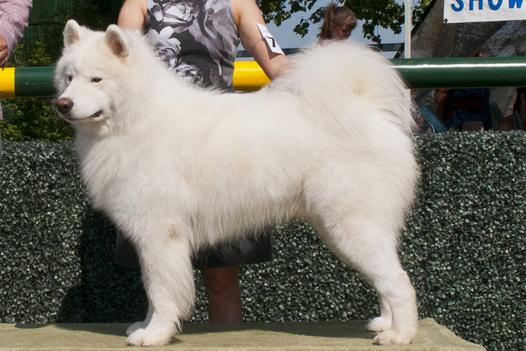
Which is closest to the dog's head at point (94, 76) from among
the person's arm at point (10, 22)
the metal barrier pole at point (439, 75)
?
the person's arm at point (10, 22)

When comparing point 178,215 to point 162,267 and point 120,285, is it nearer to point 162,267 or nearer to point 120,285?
point 162,267

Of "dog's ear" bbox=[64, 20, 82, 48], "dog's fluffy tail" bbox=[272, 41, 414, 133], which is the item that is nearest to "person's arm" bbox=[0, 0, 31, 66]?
"dog's ear" bbox=[64, 20, 82, 48]

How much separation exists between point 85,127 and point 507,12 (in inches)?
162

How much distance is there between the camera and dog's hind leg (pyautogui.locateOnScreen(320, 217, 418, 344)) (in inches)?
147

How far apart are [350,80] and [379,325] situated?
3.83 ft

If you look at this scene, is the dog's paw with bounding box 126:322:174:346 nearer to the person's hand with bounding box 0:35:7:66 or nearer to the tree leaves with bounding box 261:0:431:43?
the person's hand with bounding box 0:35:7:66

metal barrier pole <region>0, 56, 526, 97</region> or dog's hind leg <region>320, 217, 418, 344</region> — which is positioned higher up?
metal barrier pole <region>0, 56, 526, 97</region>

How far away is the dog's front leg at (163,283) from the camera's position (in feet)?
12.4

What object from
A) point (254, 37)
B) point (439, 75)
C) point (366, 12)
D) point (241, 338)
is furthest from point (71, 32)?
point (366, 12)

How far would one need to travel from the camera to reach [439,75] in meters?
5.23

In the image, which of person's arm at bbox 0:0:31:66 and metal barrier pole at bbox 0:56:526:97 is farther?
metal barrier pole at bbox 0:56:526:97

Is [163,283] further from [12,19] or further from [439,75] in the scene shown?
[439,75]

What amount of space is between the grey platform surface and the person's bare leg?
16cm

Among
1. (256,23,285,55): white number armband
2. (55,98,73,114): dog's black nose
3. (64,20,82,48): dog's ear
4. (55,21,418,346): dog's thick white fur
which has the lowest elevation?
(55,21,418,346): dog's thick white fur
